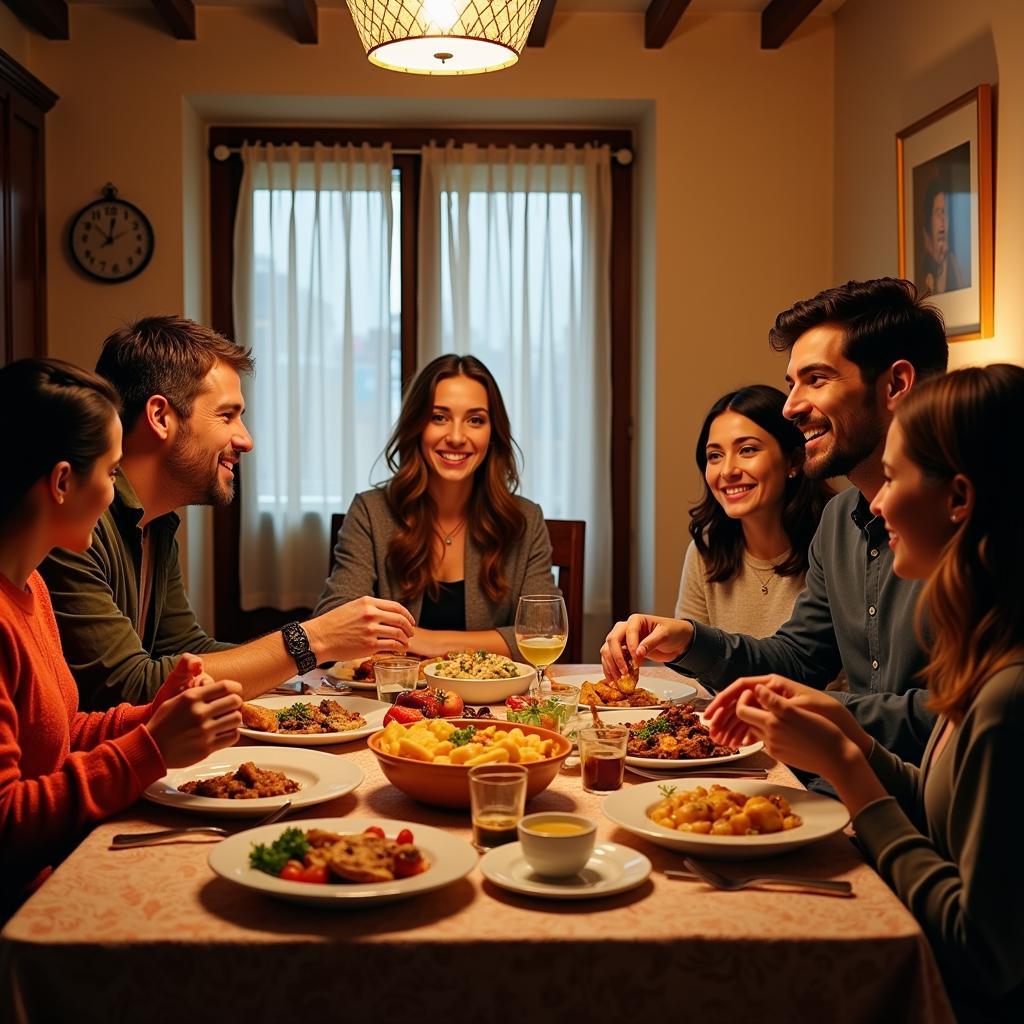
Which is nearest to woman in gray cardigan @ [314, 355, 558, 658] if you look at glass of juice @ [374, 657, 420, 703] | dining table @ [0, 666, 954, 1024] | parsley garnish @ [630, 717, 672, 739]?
glass of juice @ [374, 657, 420, 703]

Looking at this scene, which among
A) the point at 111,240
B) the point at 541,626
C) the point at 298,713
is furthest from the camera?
the point at 111,240

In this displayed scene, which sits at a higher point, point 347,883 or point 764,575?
point 764,575

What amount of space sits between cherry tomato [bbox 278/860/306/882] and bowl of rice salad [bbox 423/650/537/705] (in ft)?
3.02

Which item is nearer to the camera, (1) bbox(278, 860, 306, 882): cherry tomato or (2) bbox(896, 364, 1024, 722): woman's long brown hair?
(1) bbox(278, 860, 306, 882): cherry tomato

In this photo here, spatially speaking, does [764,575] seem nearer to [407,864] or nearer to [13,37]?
[407,864]

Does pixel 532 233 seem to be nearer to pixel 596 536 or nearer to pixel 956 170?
pixel 596 536

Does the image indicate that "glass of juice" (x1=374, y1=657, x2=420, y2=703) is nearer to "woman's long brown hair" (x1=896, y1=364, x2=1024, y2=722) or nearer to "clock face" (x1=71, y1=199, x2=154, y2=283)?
"woman's long brown hair" (x1=896, y1=364, x2=1024, y2=722)

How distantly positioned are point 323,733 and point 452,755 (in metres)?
0.41

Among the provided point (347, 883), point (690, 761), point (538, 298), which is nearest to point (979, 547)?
point (690, 761)

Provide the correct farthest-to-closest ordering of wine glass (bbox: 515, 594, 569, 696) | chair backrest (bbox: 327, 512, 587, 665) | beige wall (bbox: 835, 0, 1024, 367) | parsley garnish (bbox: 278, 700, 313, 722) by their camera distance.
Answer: chair backrest (bbox: 327, 512, 587, 665)
beige wall (bbox: 835, 0, 1024, 367)
wine glass (bbox: 515, 594, 569, 696)
parsley garnish (bbox: 278, 700, 313, 722)

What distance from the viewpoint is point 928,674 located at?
4.75 ft

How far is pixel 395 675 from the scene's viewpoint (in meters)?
2.04

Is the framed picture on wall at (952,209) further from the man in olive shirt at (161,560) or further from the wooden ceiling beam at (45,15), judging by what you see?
the wooden ceiling beam at (45,15)

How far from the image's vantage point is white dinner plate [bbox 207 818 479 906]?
117 cm
